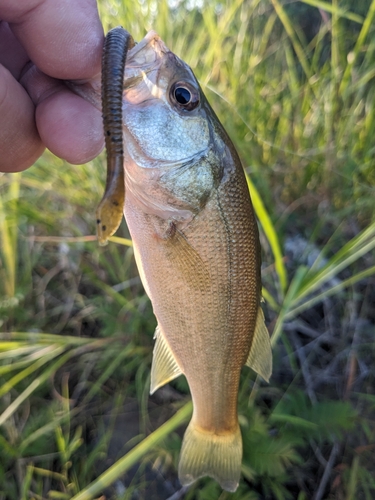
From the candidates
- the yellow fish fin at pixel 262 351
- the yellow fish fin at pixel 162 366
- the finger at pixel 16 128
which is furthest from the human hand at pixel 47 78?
the yellow fish fin at pixel 262 351

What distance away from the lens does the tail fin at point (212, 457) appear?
4.30ft

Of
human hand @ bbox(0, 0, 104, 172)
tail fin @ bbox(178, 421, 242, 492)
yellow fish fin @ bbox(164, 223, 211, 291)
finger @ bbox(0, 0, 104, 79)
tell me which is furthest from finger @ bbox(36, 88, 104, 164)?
tail fin @ bbox(178, 421, 242, 492)

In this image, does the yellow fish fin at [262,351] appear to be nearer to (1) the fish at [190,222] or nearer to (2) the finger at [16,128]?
(1) the fish at [190,222]

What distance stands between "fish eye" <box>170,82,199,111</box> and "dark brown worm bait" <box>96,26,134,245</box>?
257mm

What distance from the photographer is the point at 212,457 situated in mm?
1346

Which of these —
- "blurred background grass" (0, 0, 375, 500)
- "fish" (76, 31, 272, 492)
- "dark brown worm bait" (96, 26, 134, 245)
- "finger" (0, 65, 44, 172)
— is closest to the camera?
"dark brown worm bait" (96, 26, 134, 245)

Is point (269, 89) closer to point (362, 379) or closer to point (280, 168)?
point (280, 168)

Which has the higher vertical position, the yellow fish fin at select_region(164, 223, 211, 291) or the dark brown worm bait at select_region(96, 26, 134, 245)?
the dark brown worm bait at select_region(96, 26, 134, 245)

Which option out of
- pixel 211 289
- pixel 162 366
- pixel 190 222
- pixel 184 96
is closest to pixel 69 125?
pixel 184 96

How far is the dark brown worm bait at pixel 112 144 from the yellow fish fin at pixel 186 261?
38cm

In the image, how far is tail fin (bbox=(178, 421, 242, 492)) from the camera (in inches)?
51.6

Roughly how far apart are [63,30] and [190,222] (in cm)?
62

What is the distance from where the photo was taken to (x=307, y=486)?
1659mm

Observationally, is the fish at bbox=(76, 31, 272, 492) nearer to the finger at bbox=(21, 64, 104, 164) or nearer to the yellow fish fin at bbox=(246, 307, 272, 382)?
the yellow fish fin at bbox=(246, 307, 272, 382)
